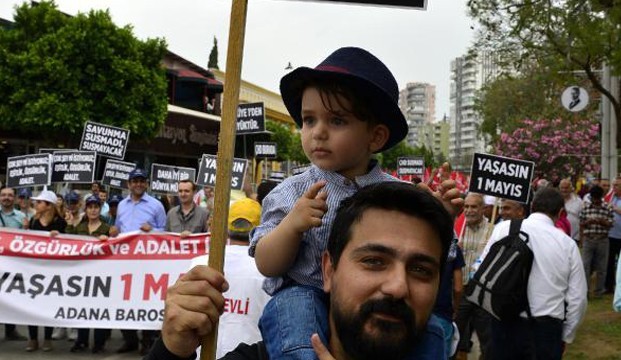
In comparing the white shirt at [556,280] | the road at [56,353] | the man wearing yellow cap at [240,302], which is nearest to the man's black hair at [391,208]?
the man wearing yellow cap at [240,302]

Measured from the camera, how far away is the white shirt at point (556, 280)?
20.8ft

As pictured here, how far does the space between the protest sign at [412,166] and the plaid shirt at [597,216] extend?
796 cm

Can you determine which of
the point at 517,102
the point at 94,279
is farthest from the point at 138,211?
the point at 517,102

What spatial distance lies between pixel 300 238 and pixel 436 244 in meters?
0.41

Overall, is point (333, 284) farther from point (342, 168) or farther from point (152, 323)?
point (152, 323)

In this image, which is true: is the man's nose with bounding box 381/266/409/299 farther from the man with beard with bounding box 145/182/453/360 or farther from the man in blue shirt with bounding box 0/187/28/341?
the man in blue shirt with bounding box 0/187/28/341

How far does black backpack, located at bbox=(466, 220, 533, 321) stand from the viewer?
6.29m

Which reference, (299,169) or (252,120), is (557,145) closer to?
(252,120)

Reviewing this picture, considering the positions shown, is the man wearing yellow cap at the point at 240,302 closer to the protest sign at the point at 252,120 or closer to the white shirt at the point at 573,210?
the white shirt at the point at 573,210

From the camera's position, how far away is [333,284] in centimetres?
202

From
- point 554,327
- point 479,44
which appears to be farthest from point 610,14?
point 554,327

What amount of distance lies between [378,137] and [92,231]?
7.75 m

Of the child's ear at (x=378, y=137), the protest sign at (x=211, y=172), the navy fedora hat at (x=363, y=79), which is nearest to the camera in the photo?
the navy fedora hat at (x=363, y=79)

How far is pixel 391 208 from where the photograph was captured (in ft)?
6.70
